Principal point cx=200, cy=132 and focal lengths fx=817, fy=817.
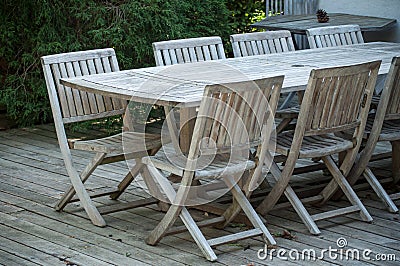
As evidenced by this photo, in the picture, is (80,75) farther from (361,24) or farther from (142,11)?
(361,24)

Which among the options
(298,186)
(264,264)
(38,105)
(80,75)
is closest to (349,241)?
(264,264)

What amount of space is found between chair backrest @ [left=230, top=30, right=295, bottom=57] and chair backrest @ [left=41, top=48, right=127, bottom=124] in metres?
1.19

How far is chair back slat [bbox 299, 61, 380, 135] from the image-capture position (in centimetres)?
465

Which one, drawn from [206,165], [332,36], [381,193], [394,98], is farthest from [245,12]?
[206,165]

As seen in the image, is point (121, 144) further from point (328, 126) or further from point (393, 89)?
point (393, 89)

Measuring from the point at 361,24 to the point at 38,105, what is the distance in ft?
11.3

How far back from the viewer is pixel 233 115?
434 centimetres

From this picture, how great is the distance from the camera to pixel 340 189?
5.41 meters

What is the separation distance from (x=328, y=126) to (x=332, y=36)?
218cm

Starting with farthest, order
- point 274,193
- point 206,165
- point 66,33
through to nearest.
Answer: point 66,33, point 274,193, point 206,165

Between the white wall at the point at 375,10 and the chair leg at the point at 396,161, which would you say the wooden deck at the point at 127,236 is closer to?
the chair leg at the point at 396,161

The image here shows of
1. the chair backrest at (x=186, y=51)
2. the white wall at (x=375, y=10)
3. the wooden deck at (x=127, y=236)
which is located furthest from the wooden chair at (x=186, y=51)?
the white wall at (x=375, y=10)

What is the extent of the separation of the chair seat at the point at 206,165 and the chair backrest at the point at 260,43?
1.74m

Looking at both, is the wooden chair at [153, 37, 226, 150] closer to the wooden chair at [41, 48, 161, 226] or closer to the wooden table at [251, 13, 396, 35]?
the wooden chair at [41, 48, 161, 226]
